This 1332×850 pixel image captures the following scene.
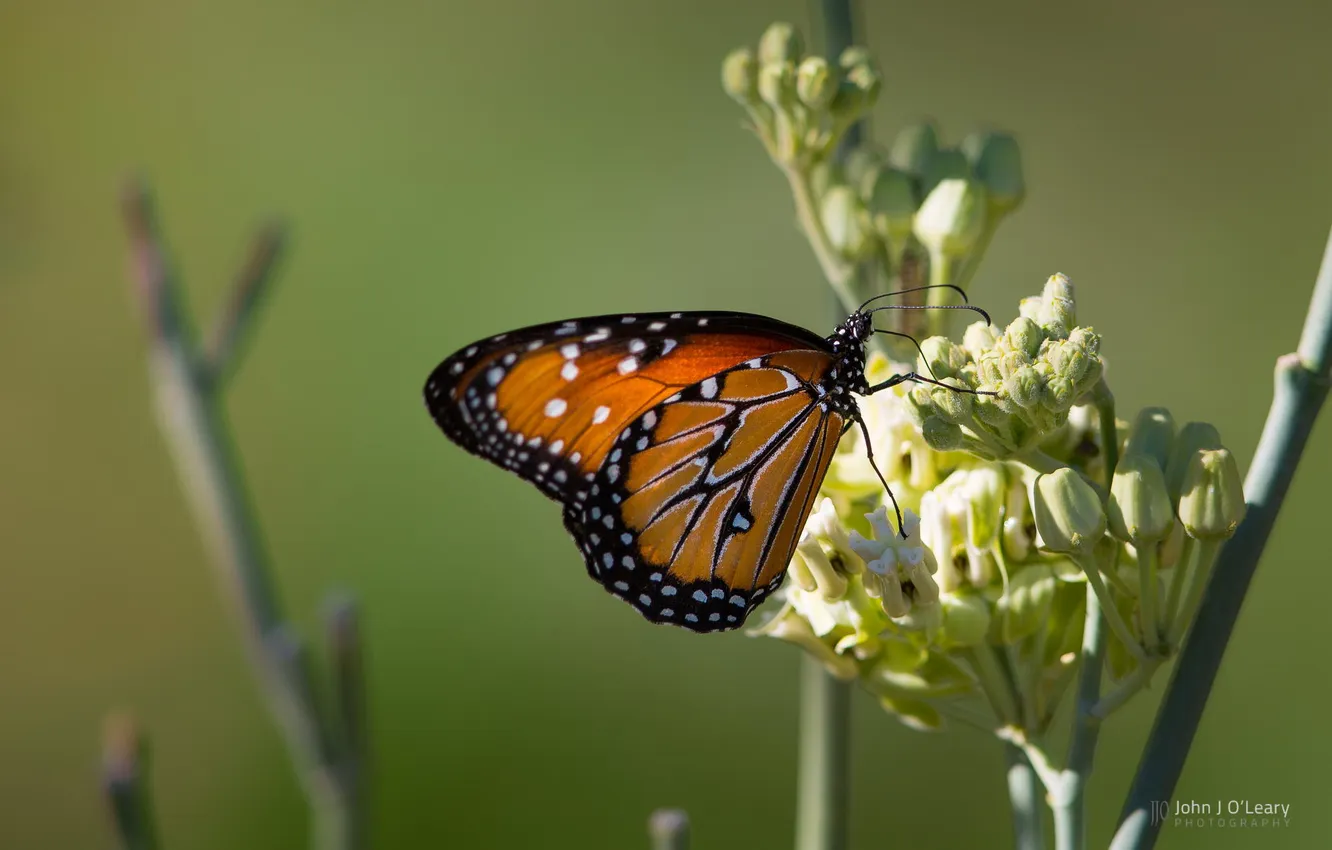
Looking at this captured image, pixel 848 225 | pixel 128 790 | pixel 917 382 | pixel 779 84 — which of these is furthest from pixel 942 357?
pixel 128 790

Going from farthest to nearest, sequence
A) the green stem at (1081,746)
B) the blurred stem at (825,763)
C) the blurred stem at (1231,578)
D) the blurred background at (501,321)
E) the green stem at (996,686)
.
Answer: the blurred background at (501,321), the blurred stem at (825,763), the green stem at (996,686), the green stem at (1081,746), the blurred stem at (1231,578)

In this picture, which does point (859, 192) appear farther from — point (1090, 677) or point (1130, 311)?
point (1130, 311)

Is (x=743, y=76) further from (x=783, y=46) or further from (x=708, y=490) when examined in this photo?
(x=708, y=490)

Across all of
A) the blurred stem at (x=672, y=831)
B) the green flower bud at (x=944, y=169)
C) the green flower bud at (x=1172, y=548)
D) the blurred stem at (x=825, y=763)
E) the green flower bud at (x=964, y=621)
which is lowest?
the blurred stem at (x=825, y=763)

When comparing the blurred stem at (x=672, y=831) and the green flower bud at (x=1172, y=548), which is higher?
the green flower bud at (x=1172, y=548)

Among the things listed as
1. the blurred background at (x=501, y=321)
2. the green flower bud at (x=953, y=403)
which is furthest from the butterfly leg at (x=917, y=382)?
the blurred background at (x=501, y=321)

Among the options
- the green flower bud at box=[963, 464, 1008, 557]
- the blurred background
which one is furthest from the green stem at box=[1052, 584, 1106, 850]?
the blurred background

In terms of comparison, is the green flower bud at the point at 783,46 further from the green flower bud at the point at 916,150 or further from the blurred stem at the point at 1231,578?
the blurred stem at the point at 1231,578
